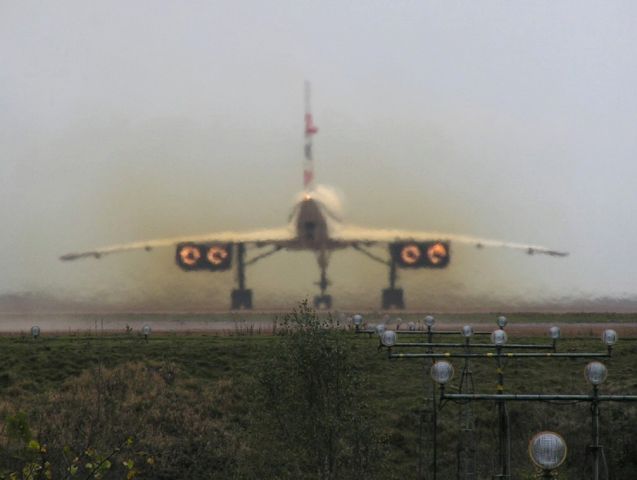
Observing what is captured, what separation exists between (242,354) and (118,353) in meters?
5.61

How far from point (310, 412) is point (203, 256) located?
4181 centimetres

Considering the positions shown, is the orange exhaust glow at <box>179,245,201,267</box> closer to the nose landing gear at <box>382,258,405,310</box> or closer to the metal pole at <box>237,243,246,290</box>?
the metal pole at <box>237,243,246,290</box>

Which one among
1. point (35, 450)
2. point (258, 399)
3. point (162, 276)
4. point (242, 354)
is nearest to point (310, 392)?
point (258, 399)

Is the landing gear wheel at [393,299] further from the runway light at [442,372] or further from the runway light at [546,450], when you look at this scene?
the runway light at [546,450]

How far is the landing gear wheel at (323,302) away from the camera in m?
75.9

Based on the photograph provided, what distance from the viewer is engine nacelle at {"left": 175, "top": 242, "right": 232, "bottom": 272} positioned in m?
82.2

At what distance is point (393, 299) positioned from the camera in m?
77.8

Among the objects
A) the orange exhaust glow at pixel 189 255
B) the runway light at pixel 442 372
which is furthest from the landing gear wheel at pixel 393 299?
the runway light at pixel 442 372

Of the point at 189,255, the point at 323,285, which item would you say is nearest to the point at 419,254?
the point at 323,285

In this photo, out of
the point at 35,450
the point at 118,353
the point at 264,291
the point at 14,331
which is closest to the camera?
the point at 35,450

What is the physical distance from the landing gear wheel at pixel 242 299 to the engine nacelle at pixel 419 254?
9645mm

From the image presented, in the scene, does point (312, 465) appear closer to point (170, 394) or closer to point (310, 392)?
point (310, 392)

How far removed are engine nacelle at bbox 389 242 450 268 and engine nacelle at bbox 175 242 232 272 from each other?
1031cm

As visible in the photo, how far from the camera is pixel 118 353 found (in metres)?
60.3
